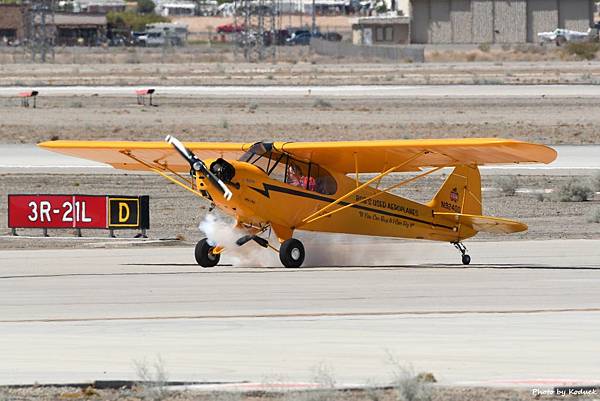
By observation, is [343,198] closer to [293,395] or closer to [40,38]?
[293,395]

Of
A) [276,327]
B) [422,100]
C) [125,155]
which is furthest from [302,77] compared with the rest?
[276,327]

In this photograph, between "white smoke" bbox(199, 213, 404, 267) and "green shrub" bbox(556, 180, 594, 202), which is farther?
"green shrub" bbox(556, 180, 594, 202)

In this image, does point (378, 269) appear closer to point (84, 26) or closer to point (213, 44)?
point (213, 44)

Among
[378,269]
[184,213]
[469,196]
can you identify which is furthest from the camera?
[184,213]

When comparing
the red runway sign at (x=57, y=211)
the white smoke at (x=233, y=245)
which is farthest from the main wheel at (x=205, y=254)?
the red runway sign at (x=57, y=211)

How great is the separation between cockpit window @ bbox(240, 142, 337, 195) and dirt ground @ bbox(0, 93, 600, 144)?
77.3 feet

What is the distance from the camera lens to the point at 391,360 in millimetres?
Result: 11758

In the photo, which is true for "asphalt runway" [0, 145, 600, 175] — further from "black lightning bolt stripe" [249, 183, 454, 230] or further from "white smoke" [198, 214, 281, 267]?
"white smoke" [198, 214, 281, 267]

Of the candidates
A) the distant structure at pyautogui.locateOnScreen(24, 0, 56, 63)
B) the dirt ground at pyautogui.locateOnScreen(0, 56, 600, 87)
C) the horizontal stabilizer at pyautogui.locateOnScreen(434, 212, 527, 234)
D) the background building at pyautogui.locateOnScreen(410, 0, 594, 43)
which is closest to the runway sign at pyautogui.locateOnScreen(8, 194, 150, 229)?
the horizontal stabilizer at pyautogui.locateOnScreen(434, 212, 527, 234)

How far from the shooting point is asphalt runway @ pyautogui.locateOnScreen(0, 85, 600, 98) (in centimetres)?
6288

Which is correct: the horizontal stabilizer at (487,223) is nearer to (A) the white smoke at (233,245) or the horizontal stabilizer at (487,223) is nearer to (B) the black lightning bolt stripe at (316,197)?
(B) the black lightning bolt stripe at (316,197)

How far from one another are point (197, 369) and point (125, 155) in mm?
10792

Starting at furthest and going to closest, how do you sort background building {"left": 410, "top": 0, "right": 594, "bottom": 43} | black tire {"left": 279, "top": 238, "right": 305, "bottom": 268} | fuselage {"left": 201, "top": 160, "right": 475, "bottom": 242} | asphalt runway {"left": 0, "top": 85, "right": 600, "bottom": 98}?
background building {"left": 410, "top": 0, "right": 594, "bottom": 43} → asphalt runway {"left": 0, "top": 85, "right": 600, "bottom": 98} → black tire {"left": 279, "top": 238, "right": 305, "bottom": 268} → fuselage {"left": 201, "top": 160, "right": 475, "bottom": 242}

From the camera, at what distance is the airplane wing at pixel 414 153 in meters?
18.7
